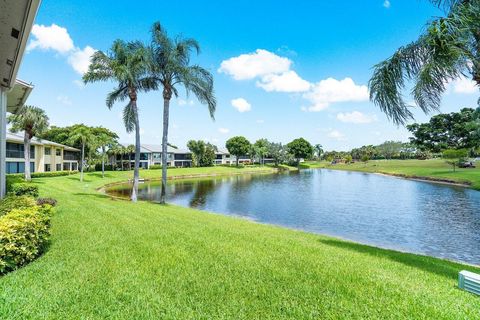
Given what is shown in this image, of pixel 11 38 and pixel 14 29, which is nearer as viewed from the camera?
Result: pixel 14 29

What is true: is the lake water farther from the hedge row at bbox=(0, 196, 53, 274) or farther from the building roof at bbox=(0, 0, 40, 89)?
the building roof at bbox=(0, 0, 40, 89)

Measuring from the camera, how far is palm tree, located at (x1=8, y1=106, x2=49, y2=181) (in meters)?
30.9

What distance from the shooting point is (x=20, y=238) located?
5.71m

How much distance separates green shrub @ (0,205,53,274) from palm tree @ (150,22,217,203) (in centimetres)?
1401

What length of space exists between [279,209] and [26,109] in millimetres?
30597

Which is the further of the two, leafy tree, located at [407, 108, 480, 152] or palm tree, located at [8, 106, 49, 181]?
leafy tree, located at [407, 108, 480, 152]

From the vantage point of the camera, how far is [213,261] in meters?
6.23

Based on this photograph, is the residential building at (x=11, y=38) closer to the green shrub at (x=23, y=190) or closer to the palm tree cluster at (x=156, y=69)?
the green shrub at (x=23, y=190)

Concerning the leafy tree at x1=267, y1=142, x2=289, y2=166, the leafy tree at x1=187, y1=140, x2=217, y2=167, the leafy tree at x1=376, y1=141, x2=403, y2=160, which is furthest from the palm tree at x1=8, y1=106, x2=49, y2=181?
the leafy tree at x1=376, y1=141, x2=403, y2=160

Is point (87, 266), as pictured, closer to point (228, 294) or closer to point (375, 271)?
point (228, 294)

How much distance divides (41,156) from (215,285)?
50501mm

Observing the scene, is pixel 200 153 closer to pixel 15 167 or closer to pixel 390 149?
pixel 15 167

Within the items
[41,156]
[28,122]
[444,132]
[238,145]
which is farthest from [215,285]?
[444,132]

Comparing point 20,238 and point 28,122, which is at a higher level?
point 28,122
